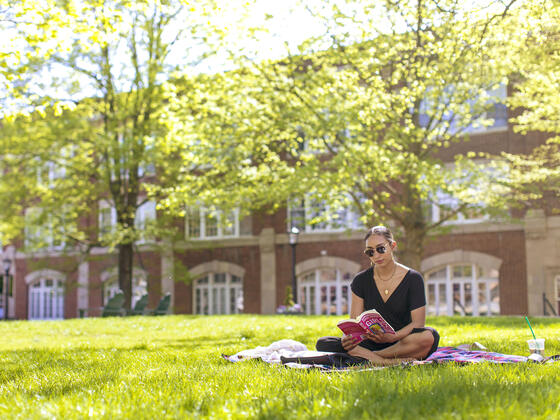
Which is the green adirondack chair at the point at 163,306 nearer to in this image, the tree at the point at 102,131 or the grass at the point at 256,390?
the tree at the point at 102,131

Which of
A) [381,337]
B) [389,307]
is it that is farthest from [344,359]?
[389,307]

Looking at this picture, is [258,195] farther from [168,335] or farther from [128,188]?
[128,188]

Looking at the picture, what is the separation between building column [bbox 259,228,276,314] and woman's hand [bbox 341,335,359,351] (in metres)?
25.5

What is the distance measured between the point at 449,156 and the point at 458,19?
12218 mm

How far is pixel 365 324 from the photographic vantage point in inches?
245

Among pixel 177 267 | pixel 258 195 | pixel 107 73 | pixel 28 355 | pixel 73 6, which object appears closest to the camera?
pixel 28 355

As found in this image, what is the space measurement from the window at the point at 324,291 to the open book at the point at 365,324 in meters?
24.6

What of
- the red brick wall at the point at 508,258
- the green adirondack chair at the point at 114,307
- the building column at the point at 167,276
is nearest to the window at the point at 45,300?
the building column at the point at 167,276

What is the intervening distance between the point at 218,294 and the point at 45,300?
1137 centimetres

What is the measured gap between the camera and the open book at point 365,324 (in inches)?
243

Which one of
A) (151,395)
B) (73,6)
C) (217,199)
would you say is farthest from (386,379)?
(217,199)

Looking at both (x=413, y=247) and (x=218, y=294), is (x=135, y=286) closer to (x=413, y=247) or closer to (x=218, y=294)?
(x=218, y=294)

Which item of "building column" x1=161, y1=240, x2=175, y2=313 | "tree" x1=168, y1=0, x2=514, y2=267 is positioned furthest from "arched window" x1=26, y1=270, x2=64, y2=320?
"tree" x1=168, y1=0, x2=514, y2=267

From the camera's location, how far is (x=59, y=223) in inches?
1110
